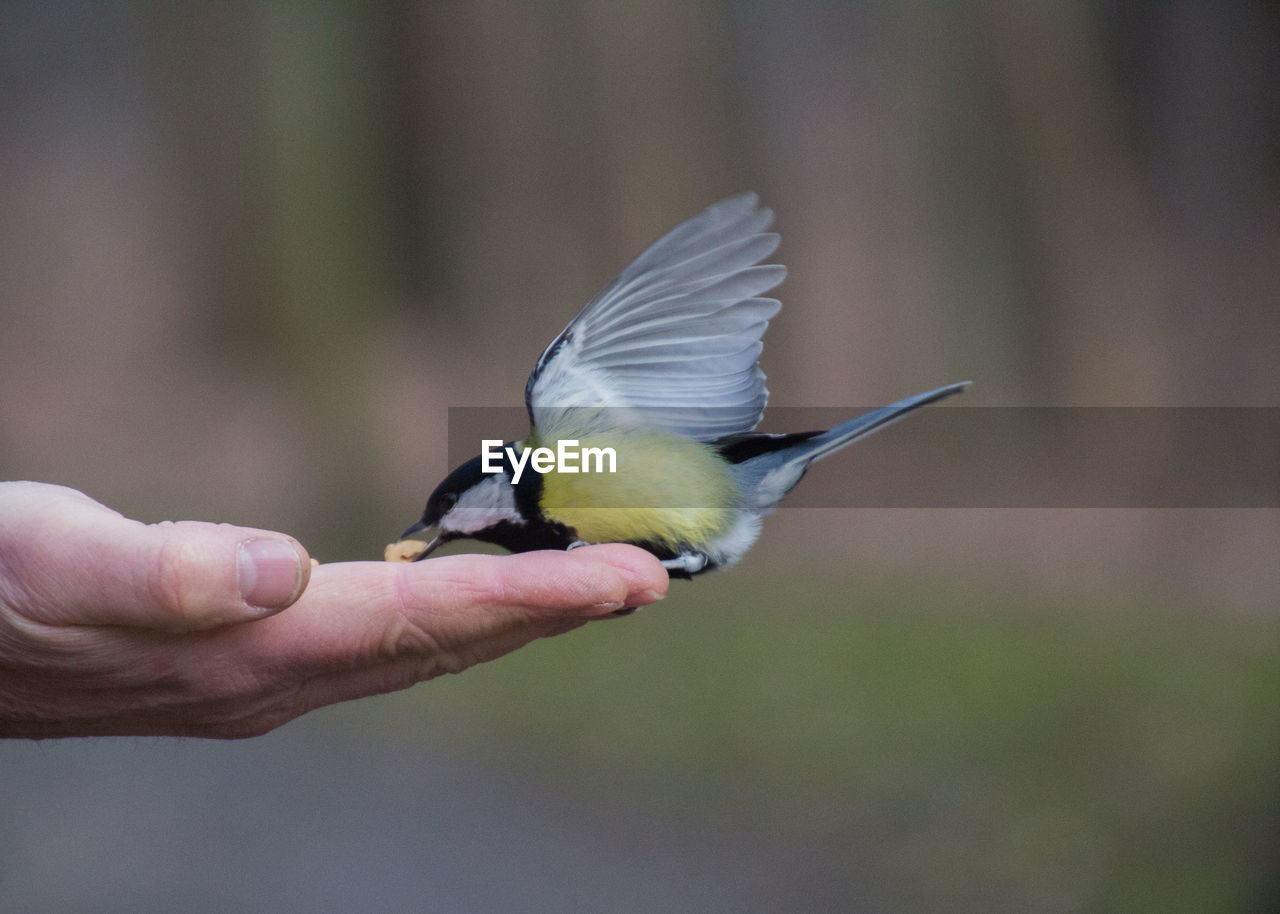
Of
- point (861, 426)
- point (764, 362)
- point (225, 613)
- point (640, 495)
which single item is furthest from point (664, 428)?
point (764, 362)

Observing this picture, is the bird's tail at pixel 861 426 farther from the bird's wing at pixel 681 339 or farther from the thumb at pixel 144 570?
the thumb at pixel 144 570

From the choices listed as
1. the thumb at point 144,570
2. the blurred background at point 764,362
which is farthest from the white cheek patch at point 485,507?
the blurred background at point 764,362

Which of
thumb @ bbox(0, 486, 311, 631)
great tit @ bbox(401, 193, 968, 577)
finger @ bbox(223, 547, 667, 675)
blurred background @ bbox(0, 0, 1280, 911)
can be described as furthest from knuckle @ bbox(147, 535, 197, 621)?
blurred background @ bbox(0, 0, 1280, 911)

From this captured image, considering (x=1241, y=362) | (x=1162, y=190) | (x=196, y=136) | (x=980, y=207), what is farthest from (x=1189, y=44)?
(x=196, y=136)

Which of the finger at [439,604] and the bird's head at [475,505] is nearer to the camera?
the finger at [439,604]

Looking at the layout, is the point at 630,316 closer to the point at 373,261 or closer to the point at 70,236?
the point at 373,261
